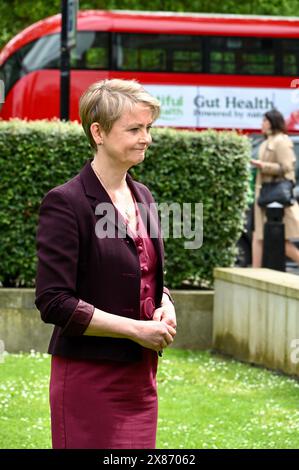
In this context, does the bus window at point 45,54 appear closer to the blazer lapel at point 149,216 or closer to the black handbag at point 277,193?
the black handbag at point 277,193

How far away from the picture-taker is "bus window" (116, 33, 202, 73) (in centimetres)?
2952

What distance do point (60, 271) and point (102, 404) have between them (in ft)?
1.42

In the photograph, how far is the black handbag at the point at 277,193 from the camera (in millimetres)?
13609

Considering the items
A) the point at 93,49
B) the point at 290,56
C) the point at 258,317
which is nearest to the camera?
the point at 258,317

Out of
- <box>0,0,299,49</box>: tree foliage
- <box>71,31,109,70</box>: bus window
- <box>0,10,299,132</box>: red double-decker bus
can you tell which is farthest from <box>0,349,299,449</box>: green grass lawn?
<box>0,0,299,49</box>: tree foliage

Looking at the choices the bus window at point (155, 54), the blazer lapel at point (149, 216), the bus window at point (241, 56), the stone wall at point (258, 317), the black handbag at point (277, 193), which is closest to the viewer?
the blazer lapel at point (149, 216)

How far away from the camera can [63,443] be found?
406 cm

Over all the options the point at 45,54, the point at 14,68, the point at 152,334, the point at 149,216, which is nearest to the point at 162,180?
the point at 149,216

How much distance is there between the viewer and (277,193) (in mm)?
13633

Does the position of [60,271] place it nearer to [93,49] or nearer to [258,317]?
[258,317]

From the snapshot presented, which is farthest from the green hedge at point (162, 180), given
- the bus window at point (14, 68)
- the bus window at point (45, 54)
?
the bus window at point (14, 68)

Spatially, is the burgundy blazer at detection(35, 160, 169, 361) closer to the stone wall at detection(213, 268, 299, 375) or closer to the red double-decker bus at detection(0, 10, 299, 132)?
the stone wall at detection(213, 268, 299, 375)
